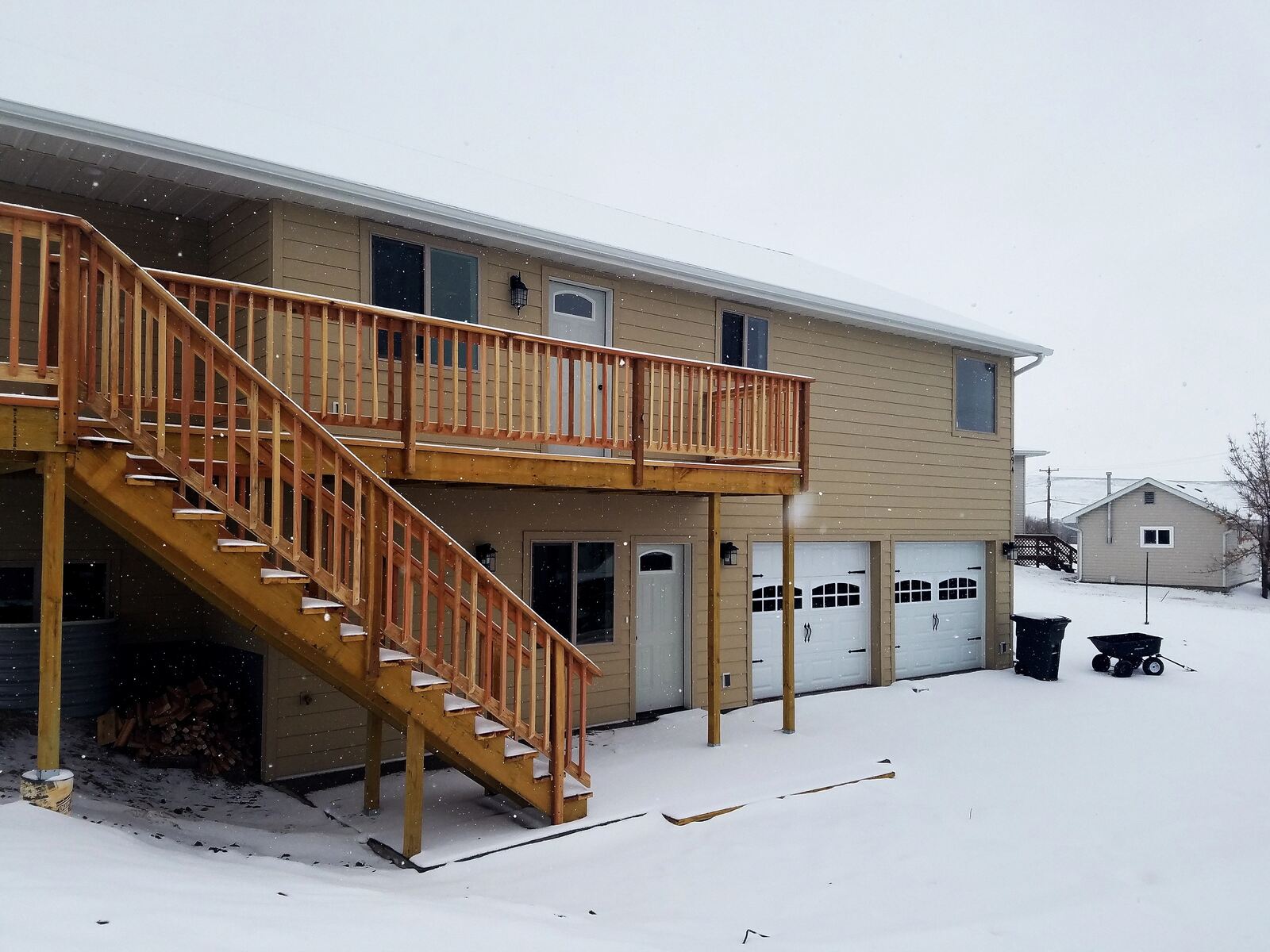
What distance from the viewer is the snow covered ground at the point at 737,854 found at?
3.99 m

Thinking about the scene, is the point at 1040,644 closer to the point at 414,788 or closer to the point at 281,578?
the point at 414,788

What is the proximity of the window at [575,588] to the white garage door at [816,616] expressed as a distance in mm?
2359

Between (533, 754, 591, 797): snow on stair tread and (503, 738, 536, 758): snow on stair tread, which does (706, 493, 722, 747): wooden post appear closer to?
(533, 754, 591, 797): snow on stair tread

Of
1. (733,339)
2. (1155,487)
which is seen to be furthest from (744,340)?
(1155,487)

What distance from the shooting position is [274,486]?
5.14 meters

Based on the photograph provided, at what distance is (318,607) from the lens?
5.40 metres

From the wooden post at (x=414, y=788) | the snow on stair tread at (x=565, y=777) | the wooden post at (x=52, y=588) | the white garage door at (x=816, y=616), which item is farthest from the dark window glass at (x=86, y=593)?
the white garage door at (x=816, y=616)

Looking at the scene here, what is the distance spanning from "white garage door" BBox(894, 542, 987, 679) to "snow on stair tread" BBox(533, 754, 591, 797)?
7614 mm

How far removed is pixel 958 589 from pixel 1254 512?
71.9 feet

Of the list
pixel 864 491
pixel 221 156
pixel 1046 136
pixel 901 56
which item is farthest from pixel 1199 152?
pixel 221 156

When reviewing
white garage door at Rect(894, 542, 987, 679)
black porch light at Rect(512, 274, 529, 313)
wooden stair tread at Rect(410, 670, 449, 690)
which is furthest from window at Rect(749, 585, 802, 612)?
wooden stair tread at Rect(410, 670, 449, 690)

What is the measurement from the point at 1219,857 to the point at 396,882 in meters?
5.86

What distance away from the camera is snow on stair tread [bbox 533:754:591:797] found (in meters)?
6.45

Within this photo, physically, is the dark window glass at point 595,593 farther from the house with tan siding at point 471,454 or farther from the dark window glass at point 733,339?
the dark window glass at point 733,339
